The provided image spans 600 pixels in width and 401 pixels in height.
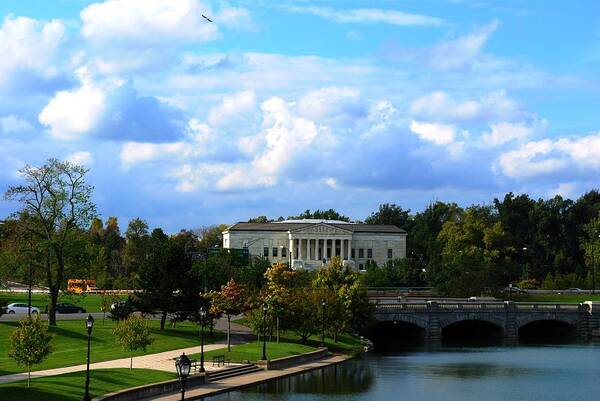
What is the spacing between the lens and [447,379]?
69.1m

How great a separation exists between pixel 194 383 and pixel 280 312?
957 inches

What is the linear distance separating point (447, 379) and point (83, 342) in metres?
27.4

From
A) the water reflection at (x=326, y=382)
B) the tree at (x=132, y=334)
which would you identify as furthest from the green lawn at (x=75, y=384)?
the water reflection at (x=326, y=382)

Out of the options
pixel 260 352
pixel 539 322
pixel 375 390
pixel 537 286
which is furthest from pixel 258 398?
pixel 537 286

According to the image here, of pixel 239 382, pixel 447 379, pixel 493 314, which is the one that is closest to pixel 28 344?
pixel 239 382

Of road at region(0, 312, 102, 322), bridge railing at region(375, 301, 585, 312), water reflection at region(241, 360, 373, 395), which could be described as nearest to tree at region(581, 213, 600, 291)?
bridge railing at region(375, 301, 585, 312)

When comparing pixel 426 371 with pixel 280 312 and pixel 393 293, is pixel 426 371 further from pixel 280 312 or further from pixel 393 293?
pixel 393 293

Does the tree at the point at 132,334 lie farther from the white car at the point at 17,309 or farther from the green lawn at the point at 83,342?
the white car at the point at 17,309

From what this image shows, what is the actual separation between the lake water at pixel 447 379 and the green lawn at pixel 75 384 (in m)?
4.84

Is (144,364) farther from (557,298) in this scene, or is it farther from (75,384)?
(557,298)

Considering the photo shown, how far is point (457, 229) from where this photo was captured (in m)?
189

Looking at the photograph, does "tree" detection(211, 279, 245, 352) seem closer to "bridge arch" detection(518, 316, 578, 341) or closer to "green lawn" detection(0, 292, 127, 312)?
"green lawn" detection(0, 292, 127, 312)

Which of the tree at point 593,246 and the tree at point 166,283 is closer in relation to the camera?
the tree at point 166,283

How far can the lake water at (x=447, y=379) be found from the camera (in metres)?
58.8
